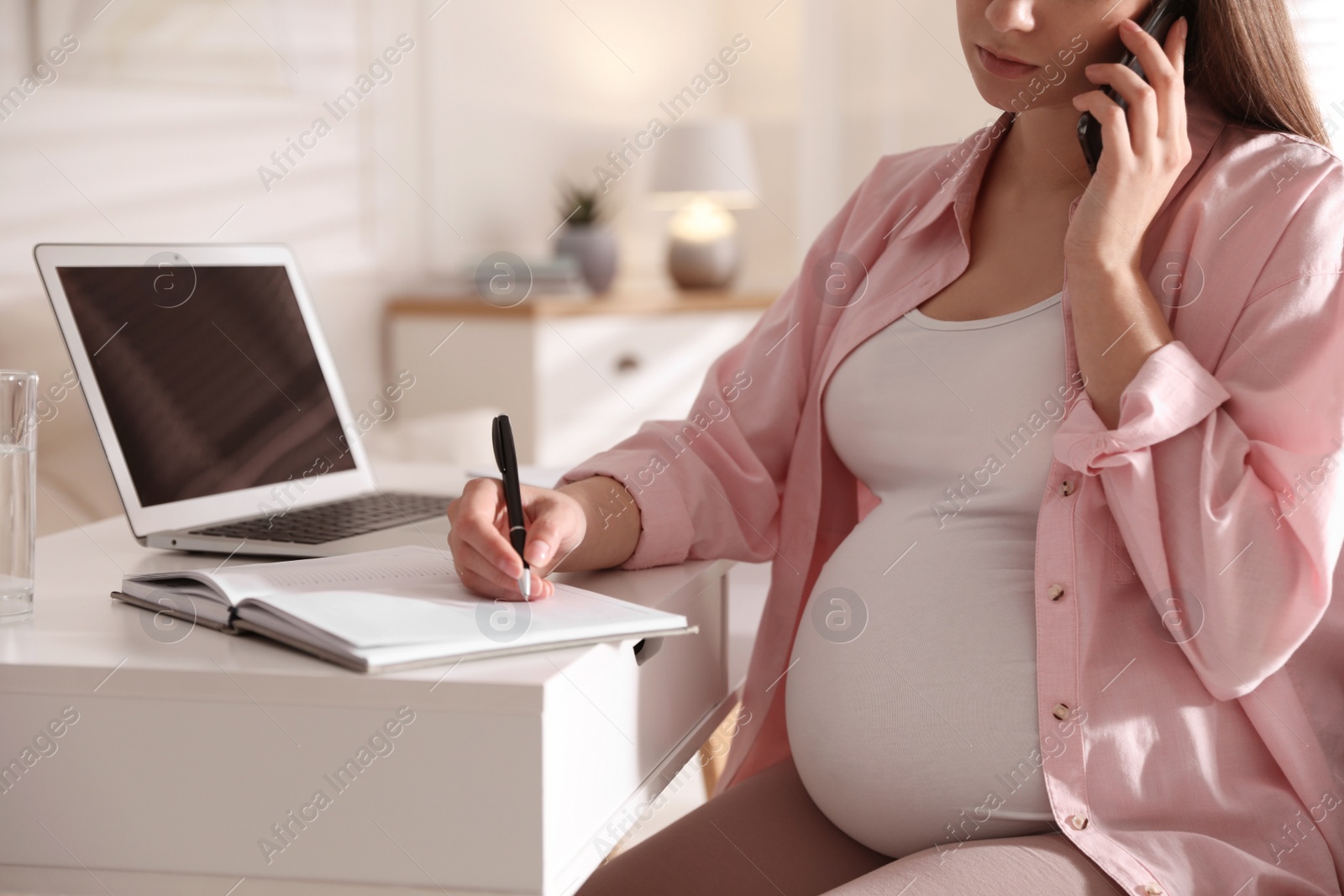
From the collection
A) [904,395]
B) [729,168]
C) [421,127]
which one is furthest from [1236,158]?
[729,168]

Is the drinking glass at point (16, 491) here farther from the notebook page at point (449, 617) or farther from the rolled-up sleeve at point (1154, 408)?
the rolled-up sleeve at point (1154, 408)

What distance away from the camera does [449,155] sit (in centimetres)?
317

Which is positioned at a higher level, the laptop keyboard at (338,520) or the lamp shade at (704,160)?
the lamp shade at (704,160)

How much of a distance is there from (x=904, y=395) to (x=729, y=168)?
2.75 meters

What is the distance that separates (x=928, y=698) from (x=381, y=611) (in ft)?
1.24

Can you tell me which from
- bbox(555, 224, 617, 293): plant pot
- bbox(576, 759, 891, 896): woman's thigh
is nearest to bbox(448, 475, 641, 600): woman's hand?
bbox(576, 759, 891, 896): woman's thigh

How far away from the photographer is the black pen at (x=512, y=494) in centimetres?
80

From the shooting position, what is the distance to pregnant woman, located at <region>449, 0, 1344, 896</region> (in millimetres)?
782

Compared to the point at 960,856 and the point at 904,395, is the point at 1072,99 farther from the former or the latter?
the point at 960,856

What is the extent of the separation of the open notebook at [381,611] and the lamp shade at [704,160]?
9.42ft

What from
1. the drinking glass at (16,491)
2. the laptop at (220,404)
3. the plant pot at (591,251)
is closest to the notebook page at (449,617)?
the drinking glass at (16,491)

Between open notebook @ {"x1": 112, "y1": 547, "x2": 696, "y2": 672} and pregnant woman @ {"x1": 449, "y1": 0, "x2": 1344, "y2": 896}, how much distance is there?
43mm

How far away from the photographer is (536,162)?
3.56 metres

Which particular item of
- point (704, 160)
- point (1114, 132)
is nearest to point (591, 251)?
point (704, 160)
